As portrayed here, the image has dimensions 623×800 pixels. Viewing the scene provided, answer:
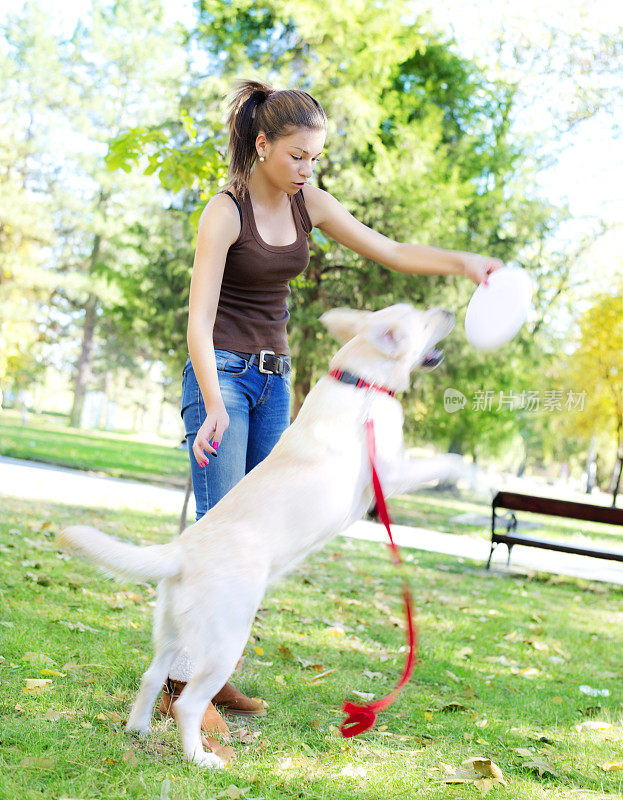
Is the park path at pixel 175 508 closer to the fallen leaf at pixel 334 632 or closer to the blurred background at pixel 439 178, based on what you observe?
the blurred background at pixel 439 178

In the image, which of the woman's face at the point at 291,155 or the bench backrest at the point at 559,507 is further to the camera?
the bench backrest at the point at 559,507

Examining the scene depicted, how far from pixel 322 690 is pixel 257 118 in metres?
2.69

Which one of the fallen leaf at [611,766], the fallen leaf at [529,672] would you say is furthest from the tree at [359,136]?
the fallen leaf at [611,766]

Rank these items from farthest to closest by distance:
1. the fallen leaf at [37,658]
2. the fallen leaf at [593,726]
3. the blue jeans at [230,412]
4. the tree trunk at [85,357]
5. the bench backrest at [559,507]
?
the tree trunk at [85,357], the bench backrest at [559,507], the fallen leaf at [593,726], the fallen leaf at [37,658], the blue jeans at [230,412]

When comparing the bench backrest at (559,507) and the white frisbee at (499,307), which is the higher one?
the white frisbee at (499,307)

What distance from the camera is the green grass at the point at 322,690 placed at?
254 centimetres

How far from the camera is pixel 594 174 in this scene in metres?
21.2

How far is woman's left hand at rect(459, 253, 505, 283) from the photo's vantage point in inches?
114

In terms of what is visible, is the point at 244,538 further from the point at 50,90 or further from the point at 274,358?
the point at 50,90

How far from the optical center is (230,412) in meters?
2.91

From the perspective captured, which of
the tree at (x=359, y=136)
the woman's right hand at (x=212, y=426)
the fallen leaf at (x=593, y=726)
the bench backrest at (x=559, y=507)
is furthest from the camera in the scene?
the tree at (x=359, y=136)

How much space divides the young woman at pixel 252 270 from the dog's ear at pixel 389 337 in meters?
0.43

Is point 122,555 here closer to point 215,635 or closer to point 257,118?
point 215,635

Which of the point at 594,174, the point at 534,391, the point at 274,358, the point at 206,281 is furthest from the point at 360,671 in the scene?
the point at 594,174
